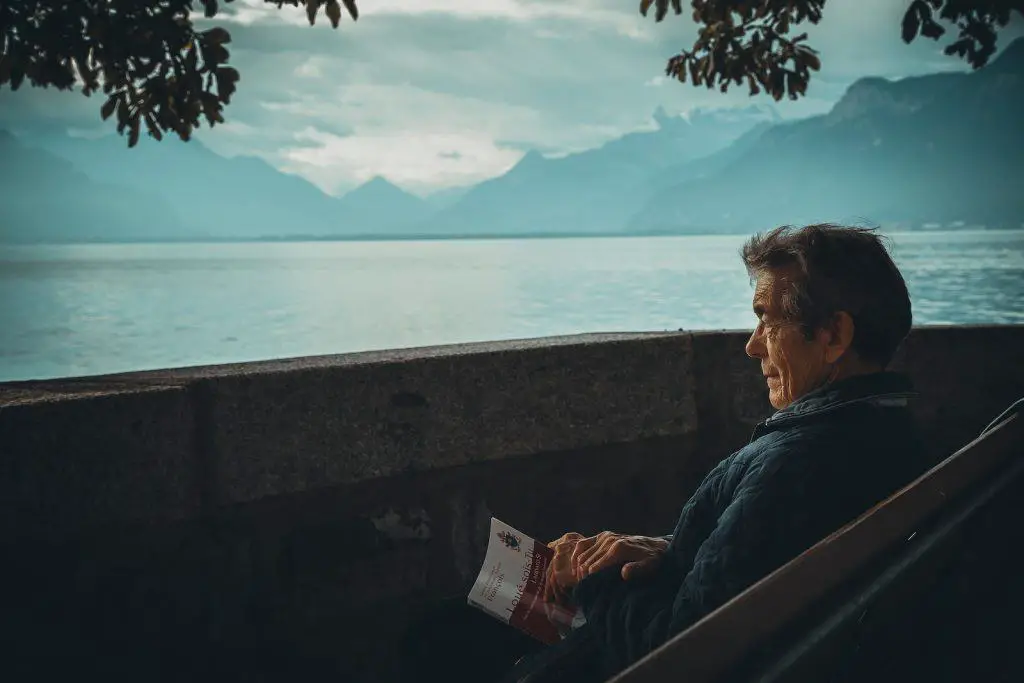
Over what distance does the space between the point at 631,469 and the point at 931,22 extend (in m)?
3.17

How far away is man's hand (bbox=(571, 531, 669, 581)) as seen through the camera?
2049 mm

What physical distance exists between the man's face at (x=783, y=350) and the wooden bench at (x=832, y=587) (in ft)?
1.57

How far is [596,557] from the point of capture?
2.14 metres

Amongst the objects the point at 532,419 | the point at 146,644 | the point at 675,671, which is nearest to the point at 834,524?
the point at 675,671

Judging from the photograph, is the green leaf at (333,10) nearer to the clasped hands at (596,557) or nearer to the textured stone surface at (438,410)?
the textured stone surface at (438,410)

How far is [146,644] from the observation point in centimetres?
282

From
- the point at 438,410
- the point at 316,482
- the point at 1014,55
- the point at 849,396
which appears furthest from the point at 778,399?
the point at 1014,55

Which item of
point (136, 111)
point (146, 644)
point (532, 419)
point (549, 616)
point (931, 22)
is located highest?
point (931, 22)

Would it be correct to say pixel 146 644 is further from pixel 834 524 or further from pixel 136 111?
pixel 136 111

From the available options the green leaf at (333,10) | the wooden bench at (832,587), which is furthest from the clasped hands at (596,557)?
the green leaf at (333,10)

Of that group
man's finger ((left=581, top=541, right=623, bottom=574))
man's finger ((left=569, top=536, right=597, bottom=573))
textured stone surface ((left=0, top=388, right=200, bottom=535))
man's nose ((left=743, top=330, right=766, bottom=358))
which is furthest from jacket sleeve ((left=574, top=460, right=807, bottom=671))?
textured stone surface ((left=0, top=388, right=200, bottom=535))

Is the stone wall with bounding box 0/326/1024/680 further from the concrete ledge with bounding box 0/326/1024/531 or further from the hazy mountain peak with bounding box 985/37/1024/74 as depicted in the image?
the hazy mountain peak with bounding box 985/37/1024/74

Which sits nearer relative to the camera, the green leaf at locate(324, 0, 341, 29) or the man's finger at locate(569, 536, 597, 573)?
the man's finger at locate(569, 536, 597, 573)

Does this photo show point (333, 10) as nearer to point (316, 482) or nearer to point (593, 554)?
point (316, 482)
